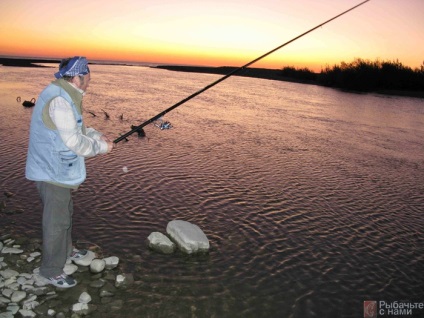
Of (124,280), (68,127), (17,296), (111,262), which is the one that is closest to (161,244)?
(111,262)

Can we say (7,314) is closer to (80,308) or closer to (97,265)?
(80,308)

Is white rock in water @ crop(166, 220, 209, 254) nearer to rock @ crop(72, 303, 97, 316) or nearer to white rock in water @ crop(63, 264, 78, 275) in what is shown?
white rock in water @ crop(63, 264, 78, 275)

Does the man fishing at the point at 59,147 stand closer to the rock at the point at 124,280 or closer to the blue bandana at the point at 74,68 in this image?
the blue bandana at the point at 74,68

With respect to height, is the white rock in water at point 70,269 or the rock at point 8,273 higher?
the rock at point 8,273

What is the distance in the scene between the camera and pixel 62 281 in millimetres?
4355

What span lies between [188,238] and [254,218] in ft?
6.83

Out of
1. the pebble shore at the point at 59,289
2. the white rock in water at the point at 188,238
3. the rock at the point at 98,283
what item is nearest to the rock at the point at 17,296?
the pebble shore at the point at 59,289

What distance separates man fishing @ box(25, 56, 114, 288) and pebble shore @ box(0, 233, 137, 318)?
0.38 metres

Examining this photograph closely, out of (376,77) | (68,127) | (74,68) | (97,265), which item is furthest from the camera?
(376,77)

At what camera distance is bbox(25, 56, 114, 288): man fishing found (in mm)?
3584

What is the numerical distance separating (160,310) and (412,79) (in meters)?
58.6

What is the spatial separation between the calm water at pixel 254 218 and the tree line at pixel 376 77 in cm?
4182

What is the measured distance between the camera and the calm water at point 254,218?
4922 mm

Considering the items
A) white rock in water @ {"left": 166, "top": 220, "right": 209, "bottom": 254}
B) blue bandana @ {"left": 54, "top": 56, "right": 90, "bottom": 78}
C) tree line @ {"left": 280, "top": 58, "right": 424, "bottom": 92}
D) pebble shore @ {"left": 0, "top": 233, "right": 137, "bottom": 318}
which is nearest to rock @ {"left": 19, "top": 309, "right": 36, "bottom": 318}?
pebble shore @ {"left": 0, "top": 233, "right": 137, "bottom": 318}
